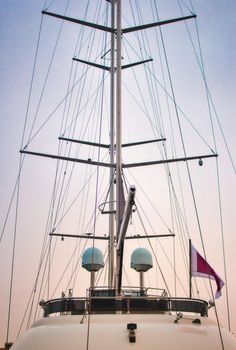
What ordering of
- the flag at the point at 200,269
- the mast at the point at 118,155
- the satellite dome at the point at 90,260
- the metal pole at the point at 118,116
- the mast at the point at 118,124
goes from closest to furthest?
the mast at the point at 118,155, the mast at the point at 118,124, the metal pole at the point at 118,116, the flag at the point at 200,269, the satellite dome at the point at 90,260

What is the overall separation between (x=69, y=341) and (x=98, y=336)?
545 millimetres

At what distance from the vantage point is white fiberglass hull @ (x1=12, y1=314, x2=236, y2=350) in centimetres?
747

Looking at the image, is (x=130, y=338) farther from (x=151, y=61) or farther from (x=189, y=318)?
(x=151, y=61)

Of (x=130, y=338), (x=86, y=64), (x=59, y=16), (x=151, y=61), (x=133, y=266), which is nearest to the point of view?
(x=130, y=338)

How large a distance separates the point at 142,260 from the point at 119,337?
6.51 meters

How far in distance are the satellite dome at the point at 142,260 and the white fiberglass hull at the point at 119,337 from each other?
5392 mm

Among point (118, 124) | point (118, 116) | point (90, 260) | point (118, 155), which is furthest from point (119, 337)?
point (118, 116)

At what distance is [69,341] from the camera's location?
759 cm

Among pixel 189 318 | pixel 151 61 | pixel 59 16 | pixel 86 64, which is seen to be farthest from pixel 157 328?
pixel 86 64

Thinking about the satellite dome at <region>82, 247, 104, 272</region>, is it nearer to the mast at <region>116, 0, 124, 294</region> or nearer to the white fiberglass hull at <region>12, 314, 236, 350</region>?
the mast at <region>116, 0, 124, 294</region>

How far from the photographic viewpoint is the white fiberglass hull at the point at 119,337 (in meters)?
7.47

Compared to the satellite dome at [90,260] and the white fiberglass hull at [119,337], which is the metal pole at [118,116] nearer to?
the satellite dome at [90,260]

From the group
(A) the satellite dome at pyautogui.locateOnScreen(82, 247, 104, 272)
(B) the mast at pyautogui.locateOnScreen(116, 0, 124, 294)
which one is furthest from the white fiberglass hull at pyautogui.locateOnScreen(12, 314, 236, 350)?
(A) the satellite dome at pyautogui.locateOnScreen(82, 247, 104, 272)

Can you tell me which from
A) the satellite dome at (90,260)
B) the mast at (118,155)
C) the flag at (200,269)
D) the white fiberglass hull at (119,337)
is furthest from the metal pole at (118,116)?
the white fiberglass hull at (119,337)
